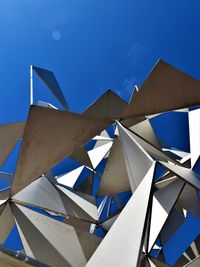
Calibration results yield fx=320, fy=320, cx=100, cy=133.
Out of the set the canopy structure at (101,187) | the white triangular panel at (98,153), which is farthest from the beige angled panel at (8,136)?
the white triangular panel at (98,153)

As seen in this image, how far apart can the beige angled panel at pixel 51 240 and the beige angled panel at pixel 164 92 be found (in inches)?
132

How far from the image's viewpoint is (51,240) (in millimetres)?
7445

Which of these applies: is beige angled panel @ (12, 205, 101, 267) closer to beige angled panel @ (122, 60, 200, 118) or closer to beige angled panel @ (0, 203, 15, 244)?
beige angled panel @ (0, 203, 15, 244)

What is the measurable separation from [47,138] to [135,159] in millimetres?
2150

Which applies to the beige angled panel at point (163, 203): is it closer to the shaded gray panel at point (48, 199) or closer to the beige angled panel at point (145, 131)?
the shaded gray panel at point (48, 199)

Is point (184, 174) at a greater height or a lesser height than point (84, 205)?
greater

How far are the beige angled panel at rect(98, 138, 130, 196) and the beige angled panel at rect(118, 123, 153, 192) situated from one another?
3.41m

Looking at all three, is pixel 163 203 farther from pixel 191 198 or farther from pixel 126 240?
pixel 126 240

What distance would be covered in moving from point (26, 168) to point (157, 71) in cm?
391

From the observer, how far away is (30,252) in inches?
273

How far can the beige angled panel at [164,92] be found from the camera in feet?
26.1

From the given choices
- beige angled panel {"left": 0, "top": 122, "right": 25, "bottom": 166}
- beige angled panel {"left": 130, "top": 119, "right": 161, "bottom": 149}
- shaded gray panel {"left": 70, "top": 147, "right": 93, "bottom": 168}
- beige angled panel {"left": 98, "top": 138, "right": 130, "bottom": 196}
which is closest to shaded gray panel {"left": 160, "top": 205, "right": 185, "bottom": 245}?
beige angled panel {"left": 98, "top": 138, "right": 130, "bottom": 196}

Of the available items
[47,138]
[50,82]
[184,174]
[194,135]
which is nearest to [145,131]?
[194,135]

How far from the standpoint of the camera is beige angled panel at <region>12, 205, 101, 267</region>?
279 inches
